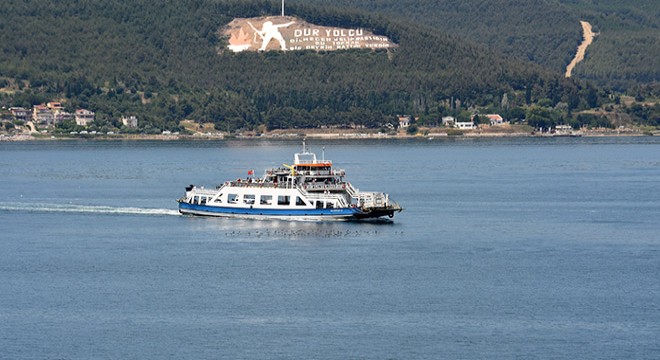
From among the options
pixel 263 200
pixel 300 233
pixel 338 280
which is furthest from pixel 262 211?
pixel 338 280

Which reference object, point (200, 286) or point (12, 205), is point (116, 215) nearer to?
point (12, 205)

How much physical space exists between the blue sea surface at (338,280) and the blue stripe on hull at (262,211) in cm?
85

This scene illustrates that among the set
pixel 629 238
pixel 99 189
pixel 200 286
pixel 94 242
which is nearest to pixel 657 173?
pixel 99 189

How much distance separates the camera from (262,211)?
93062 millimetres

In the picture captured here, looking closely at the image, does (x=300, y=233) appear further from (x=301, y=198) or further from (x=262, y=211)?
(x=262, y=211)

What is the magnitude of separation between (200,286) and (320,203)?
24.1 m

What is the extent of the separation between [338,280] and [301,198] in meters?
22.5

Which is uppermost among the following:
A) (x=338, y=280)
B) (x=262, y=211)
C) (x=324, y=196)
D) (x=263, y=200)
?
(x=324, y=196)

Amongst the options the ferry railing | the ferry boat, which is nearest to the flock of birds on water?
the ferry boat

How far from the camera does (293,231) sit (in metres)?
87.4

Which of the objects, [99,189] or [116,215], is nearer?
[116,215]

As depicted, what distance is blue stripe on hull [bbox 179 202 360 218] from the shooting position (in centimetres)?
9131

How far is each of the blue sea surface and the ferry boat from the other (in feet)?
3.64

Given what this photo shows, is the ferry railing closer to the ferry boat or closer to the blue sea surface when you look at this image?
the ferry boat
